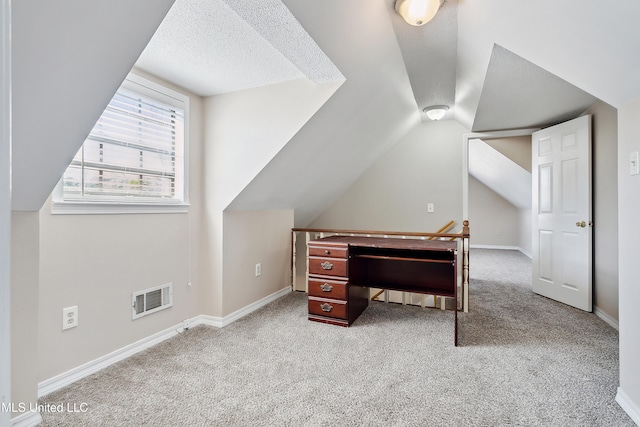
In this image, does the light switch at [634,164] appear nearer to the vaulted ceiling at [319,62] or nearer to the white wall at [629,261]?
the white wall at [629,261]

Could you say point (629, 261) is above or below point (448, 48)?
below

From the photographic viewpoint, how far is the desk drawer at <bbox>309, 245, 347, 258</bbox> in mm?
2723

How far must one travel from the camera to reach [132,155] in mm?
2166

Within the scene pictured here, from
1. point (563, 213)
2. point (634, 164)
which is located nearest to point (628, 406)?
point (634, 164)

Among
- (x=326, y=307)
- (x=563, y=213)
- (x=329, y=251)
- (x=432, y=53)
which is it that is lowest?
(x=326, y=307)

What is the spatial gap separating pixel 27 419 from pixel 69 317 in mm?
512

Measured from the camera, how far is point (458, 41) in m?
2.25

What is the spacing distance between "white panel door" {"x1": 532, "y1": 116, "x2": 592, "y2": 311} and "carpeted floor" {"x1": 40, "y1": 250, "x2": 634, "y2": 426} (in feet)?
1.50

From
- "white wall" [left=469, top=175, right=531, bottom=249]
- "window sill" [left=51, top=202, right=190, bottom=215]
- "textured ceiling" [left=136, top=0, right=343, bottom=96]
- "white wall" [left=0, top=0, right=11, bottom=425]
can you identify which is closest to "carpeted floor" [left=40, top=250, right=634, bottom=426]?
"window sill" [left=51, top=202, right=190, bottom=215]

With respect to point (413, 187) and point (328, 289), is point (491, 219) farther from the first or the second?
point (328, 289)

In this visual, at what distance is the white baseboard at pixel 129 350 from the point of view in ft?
5.68

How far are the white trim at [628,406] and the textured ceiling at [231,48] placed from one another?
245cm

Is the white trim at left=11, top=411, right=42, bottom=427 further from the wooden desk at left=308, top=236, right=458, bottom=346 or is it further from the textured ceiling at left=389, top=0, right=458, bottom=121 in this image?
the textured ceiling at left=389, top=0, right=458, bottom=121

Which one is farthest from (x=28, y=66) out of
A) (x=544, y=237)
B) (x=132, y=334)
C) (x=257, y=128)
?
(x=544, y=237)
